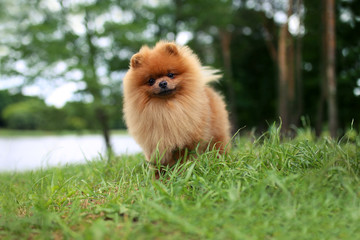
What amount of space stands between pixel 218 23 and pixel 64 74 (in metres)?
8.06

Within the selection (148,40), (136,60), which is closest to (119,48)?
(148,40)

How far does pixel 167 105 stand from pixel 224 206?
5.82ft

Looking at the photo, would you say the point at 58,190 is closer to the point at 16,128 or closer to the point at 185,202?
the point at 185,202

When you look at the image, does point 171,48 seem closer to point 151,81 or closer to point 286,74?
point 151,81

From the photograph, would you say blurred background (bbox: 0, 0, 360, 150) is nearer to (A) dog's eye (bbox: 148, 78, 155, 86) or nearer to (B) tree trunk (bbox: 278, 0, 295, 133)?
(B) tree trunk (bbox: 278, 0, 295, 133)

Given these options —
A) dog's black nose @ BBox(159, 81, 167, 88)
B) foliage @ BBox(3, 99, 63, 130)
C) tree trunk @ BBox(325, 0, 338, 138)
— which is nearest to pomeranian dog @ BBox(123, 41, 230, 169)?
dog's black nose @ BBox(159, 81, 167, 88)

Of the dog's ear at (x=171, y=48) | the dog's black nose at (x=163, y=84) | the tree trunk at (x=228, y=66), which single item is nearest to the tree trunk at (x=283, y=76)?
the tree trunk at (x=228, y=66)

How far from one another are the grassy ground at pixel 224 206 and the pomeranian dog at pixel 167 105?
1.82 feet

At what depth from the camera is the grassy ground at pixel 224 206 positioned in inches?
84.4

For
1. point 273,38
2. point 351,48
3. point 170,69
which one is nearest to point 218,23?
point 273,38

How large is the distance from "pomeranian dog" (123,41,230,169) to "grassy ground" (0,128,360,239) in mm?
554

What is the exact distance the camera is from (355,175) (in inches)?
103

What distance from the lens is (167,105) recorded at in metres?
3.86

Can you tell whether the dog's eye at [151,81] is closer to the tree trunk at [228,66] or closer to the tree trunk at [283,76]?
the tree trunk at [283,76]
